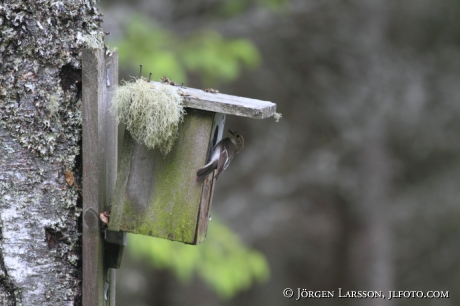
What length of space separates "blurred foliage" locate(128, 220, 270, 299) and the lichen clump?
205 centimetres

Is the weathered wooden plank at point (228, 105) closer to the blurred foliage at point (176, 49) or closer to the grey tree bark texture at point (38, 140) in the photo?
the grey tree bark texture at point (38, 140)

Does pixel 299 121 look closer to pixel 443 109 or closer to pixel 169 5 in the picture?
pixel 443 109

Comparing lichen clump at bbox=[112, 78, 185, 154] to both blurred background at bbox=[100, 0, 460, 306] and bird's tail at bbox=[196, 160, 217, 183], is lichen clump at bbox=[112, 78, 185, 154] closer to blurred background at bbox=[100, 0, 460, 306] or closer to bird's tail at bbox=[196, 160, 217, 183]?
bird's tail at bbox=[196, 160, 217, 183]

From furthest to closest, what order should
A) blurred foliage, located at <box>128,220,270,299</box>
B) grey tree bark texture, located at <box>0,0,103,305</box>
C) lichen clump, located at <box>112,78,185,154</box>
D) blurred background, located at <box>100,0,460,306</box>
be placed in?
blurred background, located at <box>100,0,460,306</box> < blurred foliage, located at <box>128,220,270,299</box> < lichen clump, located at <box>112,78,185,154</box> < grey tree bark texture, located at <box>0,0,103,305</box>

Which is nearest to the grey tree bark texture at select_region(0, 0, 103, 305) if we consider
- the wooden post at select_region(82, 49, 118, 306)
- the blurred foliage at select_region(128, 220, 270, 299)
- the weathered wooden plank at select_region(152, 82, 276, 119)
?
the wooden post at select_region(82, 49, 118, 306)

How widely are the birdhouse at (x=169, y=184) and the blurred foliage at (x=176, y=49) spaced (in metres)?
2.01

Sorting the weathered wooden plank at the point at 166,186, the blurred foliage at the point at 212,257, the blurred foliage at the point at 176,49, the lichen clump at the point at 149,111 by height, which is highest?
the blurred foliage at the point at 176,49

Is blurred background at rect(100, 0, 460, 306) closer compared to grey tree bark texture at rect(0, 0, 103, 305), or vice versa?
grey tree bark texture at rect(0, 0, 103, 305)

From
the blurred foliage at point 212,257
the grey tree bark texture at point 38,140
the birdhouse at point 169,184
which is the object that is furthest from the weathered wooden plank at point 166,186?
the blurred foliage at point 212,257

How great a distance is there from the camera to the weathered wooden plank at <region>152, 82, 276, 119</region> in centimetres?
187

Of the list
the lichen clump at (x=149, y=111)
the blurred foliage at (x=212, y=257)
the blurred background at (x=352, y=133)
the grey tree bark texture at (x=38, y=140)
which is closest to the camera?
the grey tree bark texture at (x=38, y=140)

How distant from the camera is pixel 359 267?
370 inches

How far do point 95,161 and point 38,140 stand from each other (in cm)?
21

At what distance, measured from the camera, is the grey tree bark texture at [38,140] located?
1.77 metres
